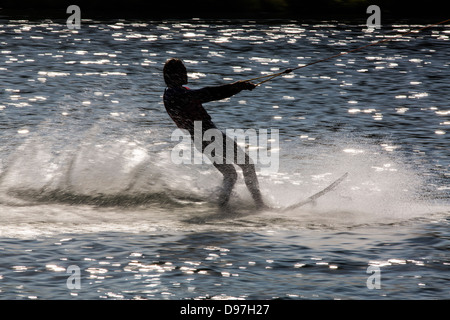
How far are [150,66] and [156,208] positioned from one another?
53.1 ft

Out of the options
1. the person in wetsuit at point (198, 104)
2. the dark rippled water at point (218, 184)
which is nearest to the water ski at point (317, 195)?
the dark rippled water at point (218, 184)

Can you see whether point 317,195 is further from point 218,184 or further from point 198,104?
point 198,104

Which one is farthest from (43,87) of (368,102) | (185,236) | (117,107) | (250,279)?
(250,279)

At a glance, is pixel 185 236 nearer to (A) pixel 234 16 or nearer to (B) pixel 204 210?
(B) pixel 204 210


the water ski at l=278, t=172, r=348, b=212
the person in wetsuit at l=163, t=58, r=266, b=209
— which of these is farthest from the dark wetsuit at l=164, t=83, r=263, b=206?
the water ski at l=278, t=172, r=348, b=212

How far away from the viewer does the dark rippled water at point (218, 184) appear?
9352 mm

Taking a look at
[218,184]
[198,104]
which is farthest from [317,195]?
[198,104]

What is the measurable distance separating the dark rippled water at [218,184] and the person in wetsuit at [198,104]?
1.11ft

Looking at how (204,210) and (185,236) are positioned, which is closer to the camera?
(185,236)

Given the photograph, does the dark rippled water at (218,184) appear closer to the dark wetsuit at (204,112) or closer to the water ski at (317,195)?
the water ski at (317,195)

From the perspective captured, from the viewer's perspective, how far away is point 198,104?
1213 cm

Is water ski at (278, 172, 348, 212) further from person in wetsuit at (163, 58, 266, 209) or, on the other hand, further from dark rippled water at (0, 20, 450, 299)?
person in wetsuit at (163, 58, 266, 209)

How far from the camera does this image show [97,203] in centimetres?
1291

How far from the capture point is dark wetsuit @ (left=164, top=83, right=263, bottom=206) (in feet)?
38.7
